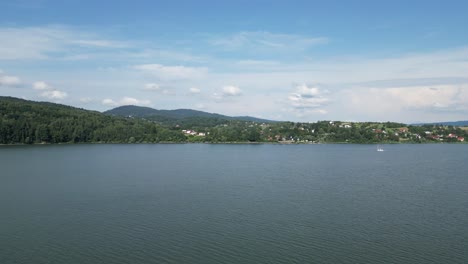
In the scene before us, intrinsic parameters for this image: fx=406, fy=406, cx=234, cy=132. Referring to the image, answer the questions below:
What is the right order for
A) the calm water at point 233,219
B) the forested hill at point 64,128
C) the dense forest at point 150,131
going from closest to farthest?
the calm water at point 233,219 < the forested hill at point 64,128 < the dense forest at point 150,131

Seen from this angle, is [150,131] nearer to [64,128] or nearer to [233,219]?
[64,128]

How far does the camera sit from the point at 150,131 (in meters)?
120

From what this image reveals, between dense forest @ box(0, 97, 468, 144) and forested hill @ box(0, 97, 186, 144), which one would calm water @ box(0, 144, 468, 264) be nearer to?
forested hill @ box(0, 97, 186, 144)

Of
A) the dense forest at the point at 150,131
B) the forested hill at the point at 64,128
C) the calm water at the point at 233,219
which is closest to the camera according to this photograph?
the calm water at the point at 233,219

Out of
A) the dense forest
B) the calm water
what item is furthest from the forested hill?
the calm water

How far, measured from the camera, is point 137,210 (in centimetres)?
2467

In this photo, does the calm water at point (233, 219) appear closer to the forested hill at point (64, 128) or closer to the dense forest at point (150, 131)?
the forested hill at point (64, 128)

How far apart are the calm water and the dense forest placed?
62.7 metres

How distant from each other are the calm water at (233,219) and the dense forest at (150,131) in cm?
6269

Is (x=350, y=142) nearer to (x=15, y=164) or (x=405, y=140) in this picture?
(x=405, y=140)

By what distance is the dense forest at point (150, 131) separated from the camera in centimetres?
9719

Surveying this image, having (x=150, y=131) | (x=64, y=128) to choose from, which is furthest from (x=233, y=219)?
(x=150, y=131)

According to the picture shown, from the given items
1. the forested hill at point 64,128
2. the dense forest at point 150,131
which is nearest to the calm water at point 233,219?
the forested hill at point 64,128

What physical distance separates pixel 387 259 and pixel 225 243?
6.86m
